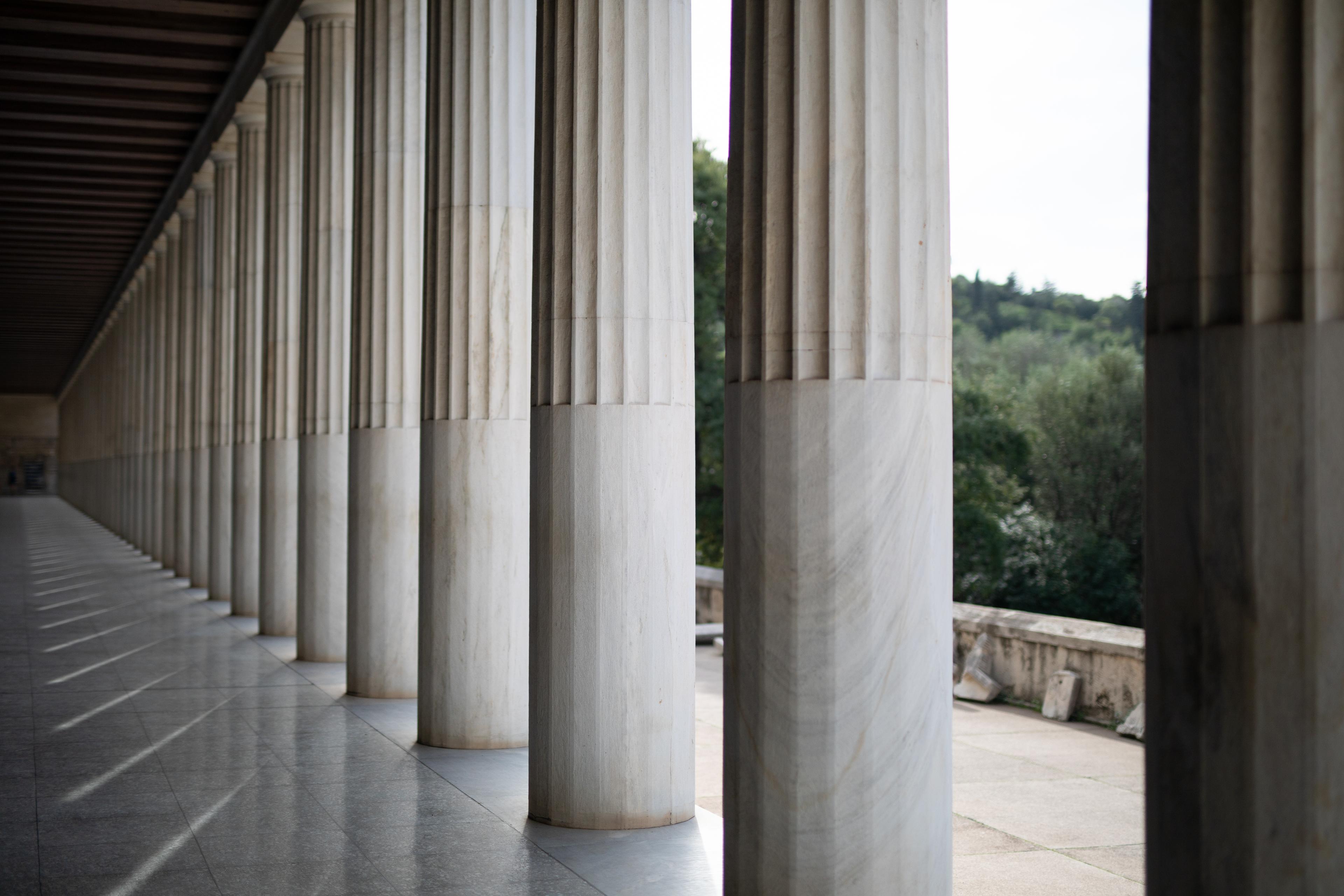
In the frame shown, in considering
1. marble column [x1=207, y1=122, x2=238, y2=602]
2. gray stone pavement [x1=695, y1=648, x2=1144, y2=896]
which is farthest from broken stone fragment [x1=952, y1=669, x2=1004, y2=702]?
marble column [x1=207, y1=122, x2=238, y2=602]

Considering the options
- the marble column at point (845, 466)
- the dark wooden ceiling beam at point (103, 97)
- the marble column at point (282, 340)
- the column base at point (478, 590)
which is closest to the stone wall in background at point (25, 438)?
the dark wooden ceiling beam at point (103, 97)

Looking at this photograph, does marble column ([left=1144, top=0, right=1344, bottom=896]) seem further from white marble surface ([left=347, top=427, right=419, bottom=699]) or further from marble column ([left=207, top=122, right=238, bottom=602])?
marble column ([left=207, top=122, right=238, bottom=602])

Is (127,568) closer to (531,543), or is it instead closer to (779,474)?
(531,543)

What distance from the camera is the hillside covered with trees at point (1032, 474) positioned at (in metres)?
77.2

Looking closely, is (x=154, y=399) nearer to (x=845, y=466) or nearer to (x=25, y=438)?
(x=845, y=466)

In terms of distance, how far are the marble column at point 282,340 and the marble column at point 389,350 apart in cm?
870

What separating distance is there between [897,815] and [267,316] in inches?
980

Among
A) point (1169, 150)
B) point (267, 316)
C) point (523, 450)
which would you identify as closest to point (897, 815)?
point (1169, 150)

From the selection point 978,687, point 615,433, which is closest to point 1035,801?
point 615,433

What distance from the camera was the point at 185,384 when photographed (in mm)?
52531

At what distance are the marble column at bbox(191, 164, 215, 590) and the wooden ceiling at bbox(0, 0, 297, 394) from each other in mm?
1463

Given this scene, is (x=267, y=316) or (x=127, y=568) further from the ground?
(x=267, y=316)

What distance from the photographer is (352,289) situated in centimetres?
2331

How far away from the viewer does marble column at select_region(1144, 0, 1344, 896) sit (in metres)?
5.87
